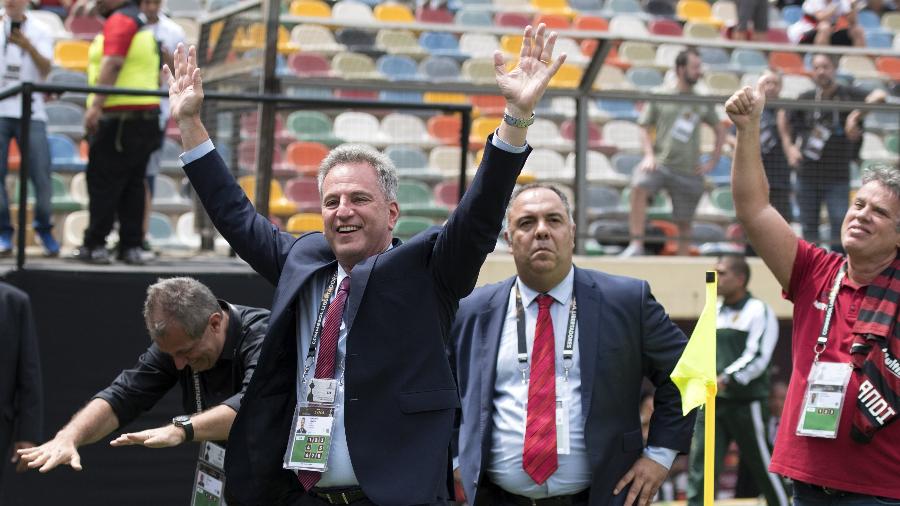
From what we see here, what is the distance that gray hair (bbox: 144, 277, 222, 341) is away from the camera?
4.30m

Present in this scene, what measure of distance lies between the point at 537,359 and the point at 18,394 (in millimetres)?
2961

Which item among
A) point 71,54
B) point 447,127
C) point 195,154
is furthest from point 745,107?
point 71,54

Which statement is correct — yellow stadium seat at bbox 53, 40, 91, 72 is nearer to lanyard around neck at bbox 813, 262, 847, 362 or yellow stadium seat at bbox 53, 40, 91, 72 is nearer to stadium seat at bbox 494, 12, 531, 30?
stadium seat at bbox 494, 12, 531, 30

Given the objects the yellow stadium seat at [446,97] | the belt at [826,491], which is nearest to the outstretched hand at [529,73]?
the belt at [826,491]

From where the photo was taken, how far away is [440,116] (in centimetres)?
782

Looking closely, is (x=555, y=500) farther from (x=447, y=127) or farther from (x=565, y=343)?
(x=447, y=127)

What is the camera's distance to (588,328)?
461 centimetres

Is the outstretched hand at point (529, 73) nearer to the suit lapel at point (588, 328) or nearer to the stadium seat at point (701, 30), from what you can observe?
the suit lapel at point (588, 328)

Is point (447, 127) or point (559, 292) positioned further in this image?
point (447, 127)

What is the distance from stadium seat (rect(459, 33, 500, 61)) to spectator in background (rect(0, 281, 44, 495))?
4141 millimetres

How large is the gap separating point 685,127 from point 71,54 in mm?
6279

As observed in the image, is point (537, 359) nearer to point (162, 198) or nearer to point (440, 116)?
point (440, 116)

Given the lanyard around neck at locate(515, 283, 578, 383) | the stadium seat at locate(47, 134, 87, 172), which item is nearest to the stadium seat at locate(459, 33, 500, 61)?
the stadium seat at locate(47, 134, 87, 172)

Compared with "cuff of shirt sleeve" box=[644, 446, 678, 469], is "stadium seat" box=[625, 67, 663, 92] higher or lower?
higher
